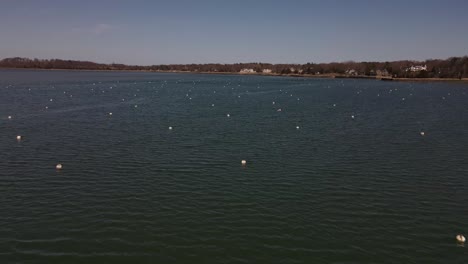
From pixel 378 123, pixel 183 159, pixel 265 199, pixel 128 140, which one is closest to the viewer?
pixel 265 199

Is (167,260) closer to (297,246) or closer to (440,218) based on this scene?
(297,246)

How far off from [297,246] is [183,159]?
1602 cm

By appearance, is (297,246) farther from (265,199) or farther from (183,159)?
(183,159)

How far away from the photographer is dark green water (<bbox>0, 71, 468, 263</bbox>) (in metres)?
17.4

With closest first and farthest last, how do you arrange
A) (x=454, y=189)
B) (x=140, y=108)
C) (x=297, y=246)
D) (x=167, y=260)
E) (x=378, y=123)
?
(x=167, y=260) → (x=297, y=246) → (x=454, y=189) → (x=378, y=123) → (x=140, y=108)

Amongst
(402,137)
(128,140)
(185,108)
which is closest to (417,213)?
(402,137)

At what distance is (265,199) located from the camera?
75.9 feet

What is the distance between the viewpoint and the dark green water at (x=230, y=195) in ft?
57.1

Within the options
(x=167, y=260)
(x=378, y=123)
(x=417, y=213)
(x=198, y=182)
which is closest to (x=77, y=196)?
(x=198, y=182)

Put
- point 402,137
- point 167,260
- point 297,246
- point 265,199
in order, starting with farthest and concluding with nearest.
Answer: point 402,137, point 265,199, point 297,246, point 167,260

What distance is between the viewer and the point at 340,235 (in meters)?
18.8

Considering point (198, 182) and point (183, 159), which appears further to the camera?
point (183, 159)

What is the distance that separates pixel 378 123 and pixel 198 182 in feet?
116

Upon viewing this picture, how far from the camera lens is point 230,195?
23.8 meters
